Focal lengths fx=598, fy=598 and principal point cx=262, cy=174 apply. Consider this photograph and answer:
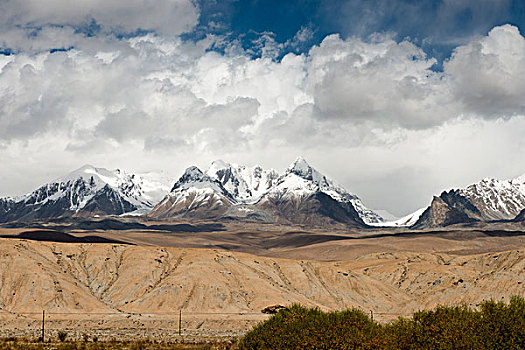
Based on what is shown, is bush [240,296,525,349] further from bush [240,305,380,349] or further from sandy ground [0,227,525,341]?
sandy ground [0,227,525,341]

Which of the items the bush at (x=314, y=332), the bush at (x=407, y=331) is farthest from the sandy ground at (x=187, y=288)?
the bush at (x=407, y=331)

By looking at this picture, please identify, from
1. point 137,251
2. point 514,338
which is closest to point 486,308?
point 514,338

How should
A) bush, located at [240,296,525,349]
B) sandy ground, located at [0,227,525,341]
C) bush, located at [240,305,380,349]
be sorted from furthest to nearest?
1. sandy ground, located at [0,227,525,341]
2. bush, located at [240,296,525,349]
3. bush, located at [240,305,380,349]

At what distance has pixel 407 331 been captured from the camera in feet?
110

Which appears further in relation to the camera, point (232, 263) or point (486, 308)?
point (232, 263)

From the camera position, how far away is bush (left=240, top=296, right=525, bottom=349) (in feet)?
101

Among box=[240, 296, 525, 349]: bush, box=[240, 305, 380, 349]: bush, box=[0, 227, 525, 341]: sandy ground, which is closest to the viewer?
box=[240, 305, 380, 349]: bush

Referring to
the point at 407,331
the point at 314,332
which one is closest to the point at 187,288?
the point at 407,331

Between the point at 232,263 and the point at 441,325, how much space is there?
305 ft

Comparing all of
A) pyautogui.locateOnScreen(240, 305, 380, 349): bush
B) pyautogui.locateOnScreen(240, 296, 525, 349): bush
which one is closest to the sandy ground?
pyautogui.locateOnScreen(240, 305, 380, 349): bush

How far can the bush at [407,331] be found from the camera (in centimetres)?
3067

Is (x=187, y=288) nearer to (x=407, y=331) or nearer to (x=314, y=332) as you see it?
(x=407, y=331)

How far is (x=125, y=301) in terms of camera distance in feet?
346

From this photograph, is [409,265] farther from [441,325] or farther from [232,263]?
[441,325]
